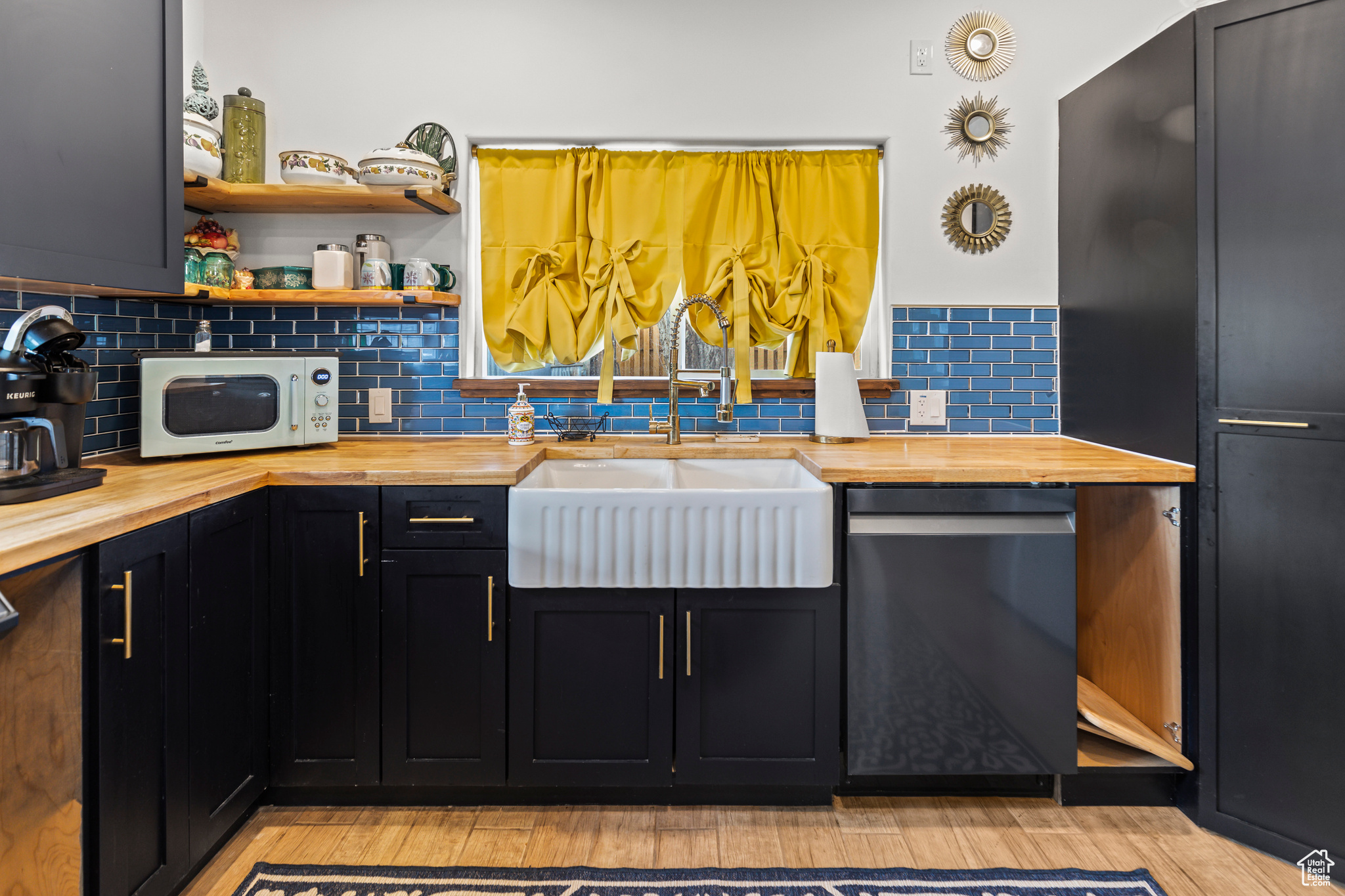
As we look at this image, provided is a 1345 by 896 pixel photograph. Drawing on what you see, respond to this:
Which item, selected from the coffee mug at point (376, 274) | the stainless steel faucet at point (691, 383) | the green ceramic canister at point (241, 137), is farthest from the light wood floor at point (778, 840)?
the green ceramic canister at point (241, 137)

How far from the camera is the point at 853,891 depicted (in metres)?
1.67

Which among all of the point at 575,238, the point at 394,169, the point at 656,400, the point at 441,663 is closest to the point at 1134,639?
the point at 656,400

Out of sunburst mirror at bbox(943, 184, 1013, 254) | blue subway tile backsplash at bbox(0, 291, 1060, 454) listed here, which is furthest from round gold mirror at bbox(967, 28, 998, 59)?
blue subway tile backsplash at bbox(0, 291, 1060, 454)

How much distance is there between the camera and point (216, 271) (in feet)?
7.73

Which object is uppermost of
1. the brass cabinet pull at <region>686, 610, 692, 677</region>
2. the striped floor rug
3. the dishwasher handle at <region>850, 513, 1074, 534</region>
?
the dishwasher handle at <region>850, 513, 1074, 534</region>

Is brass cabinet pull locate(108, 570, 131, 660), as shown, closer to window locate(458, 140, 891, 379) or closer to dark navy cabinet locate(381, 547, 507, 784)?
dark navy cabinet locate(381, 547, 507, 784)

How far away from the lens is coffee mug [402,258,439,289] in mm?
2465

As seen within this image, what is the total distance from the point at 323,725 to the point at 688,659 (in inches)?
36.5

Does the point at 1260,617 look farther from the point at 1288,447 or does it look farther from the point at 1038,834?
the point at 1038,834

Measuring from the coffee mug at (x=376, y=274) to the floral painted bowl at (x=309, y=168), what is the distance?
0.25 m

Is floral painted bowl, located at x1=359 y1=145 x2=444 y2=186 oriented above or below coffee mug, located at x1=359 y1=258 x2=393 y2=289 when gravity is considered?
above

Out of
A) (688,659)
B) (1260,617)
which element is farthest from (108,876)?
(1260,617)

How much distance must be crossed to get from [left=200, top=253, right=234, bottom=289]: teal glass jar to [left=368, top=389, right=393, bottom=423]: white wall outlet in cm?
54

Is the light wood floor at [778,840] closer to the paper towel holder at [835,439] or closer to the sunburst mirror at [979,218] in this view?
the paper towel holder at [835,439]
